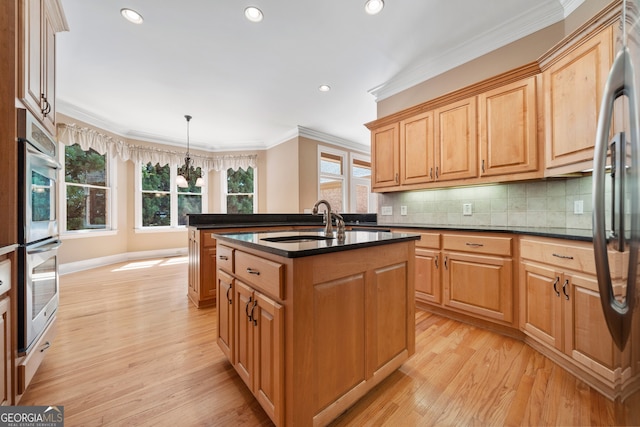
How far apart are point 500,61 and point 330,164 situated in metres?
3.84

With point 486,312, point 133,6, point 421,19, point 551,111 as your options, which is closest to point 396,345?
point 486,312

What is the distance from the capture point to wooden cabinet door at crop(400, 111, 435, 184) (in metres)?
2.81

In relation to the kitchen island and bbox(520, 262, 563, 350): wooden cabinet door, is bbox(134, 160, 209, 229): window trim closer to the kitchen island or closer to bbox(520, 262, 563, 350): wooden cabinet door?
the kitchen island

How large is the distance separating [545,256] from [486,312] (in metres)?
0.68

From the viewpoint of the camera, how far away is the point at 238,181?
6484 mm

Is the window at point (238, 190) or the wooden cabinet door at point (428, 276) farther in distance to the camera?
the window at point (238, 190)

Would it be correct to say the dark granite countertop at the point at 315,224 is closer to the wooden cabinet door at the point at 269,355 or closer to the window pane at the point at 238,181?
the wooden cabinet door at the point at 269,355

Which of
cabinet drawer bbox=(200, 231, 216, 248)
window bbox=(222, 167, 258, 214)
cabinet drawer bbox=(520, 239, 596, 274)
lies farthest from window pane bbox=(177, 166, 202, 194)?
cabinet drawer bbox=(520, 239, 596, 274)

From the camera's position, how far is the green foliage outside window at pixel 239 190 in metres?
6.48

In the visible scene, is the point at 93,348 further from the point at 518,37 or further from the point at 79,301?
the point at 518,37

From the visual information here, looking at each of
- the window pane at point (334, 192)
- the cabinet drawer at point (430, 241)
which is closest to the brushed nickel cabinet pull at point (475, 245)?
the cabinet drawer at point (430, 241)

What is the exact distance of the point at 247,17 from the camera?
2285 millimetres

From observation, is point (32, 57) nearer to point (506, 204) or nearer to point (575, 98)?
point (575, 98)

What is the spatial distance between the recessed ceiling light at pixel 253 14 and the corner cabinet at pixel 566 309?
290 cm
